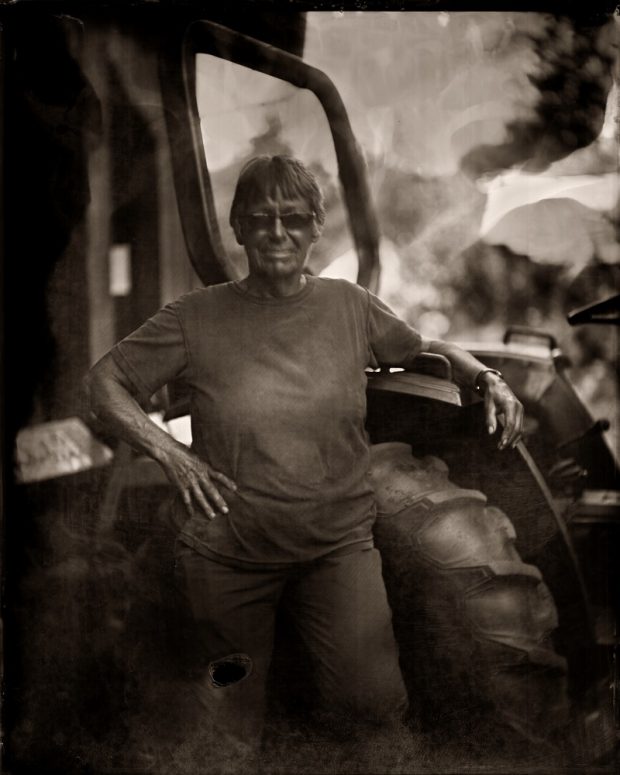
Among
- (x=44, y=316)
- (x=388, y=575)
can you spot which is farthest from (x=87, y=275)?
(x=388, y=575)

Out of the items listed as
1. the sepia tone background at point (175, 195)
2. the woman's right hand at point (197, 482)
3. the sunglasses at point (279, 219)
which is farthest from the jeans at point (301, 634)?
the sunglasses at point (279, 219)

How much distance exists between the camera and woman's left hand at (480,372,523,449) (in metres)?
1.98

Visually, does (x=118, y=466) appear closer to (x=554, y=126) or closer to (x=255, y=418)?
(x=255, y=418)

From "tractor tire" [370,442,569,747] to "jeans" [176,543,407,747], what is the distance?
0.18 feet

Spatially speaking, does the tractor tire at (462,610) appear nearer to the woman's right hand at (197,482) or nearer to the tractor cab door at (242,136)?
the woman's right hand at (197,482)

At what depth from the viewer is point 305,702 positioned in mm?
1957

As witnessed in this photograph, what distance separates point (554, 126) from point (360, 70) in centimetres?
56

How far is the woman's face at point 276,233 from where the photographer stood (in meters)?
1.97

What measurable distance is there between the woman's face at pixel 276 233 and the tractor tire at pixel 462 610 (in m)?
0.55

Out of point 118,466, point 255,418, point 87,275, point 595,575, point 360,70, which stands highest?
point 360,70

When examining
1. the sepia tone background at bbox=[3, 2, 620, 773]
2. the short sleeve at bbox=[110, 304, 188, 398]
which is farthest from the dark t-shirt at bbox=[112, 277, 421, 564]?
the sepia tone background at bbox=[3, 2, 620, 773]

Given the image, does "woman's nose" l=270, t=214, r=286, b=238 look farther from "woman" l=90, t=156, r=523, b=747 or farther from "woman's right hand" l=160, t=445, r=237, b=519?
"woman's right hand" l=160, t=445, r=237, b=519

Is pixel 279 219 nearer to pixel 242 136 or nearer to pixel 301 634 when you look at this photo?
pixel 242 136

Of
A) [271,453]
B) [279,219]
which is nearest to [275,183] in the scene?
[279,219]
